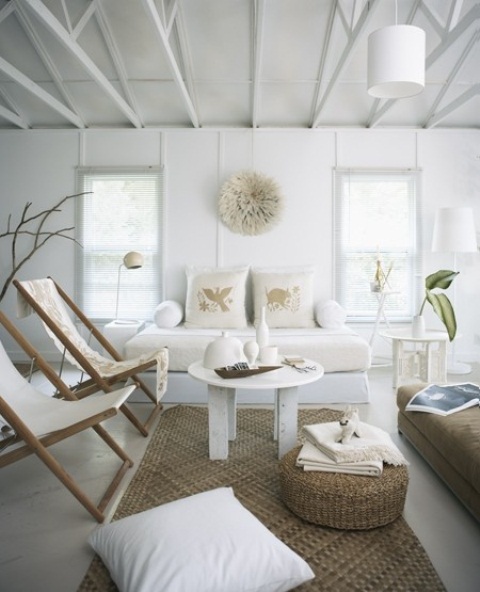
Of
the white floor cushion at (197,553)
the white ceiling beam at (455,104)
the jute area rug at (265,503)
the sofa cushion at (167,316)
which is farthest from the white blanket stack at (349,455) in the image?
the white ceiling beam at (455,104)

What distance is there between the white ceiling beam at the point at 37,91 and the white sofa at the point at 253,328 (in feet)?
6.50

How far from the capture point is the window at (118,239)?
17.9 ft

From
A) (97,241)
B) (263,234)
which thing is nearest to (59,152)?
(97,241)

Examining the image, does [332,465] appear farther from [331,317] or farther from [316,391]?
[331,317]

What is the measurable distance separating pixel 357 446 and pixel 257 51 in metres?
3.31

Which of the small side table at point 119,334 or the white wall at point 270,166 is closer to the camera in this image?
the small side table at point 119,334

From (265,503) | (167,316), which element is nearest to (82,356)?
(265,503)

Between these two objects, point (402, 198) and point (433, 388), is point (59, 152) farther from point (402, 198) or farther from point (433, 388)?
point (433, 388)

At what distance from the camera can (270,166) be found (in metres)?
5.43

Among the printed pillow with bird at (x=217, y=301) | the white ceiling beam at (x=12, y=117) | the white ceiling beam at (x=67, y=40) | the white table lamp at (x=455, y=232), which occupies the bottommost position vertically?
the printed pillow with bird at (x=217, y=301)

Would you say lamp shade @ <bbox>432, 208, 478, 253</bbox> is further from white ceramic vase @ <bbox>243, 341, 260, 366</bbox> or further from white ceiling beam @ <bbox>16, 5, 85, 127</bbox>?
white ceiling beam @ <bbox>16, 5, 85, 127</bbox>

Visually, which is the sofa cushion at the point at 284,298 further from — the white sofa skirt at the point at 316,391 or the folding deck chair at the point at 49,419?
the folding deck chair at the point at 49,419

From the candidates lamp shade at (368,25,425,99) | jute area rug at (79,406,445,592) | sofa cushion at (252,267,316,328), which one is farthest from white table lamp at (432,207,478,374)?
lamp shade at (368,25,425,99)

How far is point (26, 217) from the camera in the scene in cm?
548
